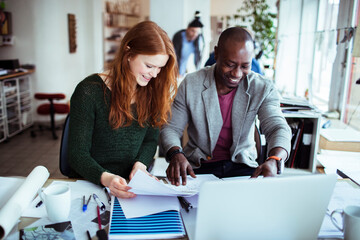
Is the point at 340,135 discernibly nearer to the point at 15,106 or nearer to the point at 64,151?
the point at 64,151

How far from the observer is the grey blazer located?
1585 mm

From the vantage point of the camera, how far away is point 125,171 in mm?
1435

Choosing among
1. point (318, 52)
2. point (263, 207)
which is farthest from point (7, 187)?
point (318, 52)

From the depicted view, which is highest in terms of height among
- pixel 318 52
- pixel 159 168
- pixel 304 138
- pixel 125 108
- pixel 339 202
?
pixel 318 52

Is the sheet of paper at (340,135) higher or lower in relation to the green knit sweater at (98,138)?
lower

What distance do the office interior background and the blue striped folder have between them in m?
1.11

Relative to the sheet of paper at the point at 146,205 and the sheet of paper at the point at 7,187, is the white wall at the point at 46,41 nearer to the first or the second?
the sheet of paper at the point at 7,187

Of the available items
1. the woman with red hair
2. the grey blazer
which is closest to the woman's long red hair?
the woman with red hair

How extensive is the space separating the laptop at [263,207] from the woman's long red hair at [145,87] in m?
0.71

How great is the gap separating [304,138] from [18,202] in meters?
2.04

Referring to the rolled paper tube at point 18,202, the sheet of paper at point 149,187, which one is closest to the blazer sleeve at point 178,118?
the sheet of paper at point 149,187

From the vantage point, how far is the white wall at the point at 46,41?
4.96 m

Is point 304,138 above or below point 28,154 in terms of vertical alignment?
above

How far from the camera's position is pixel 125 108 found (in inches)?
54.0
